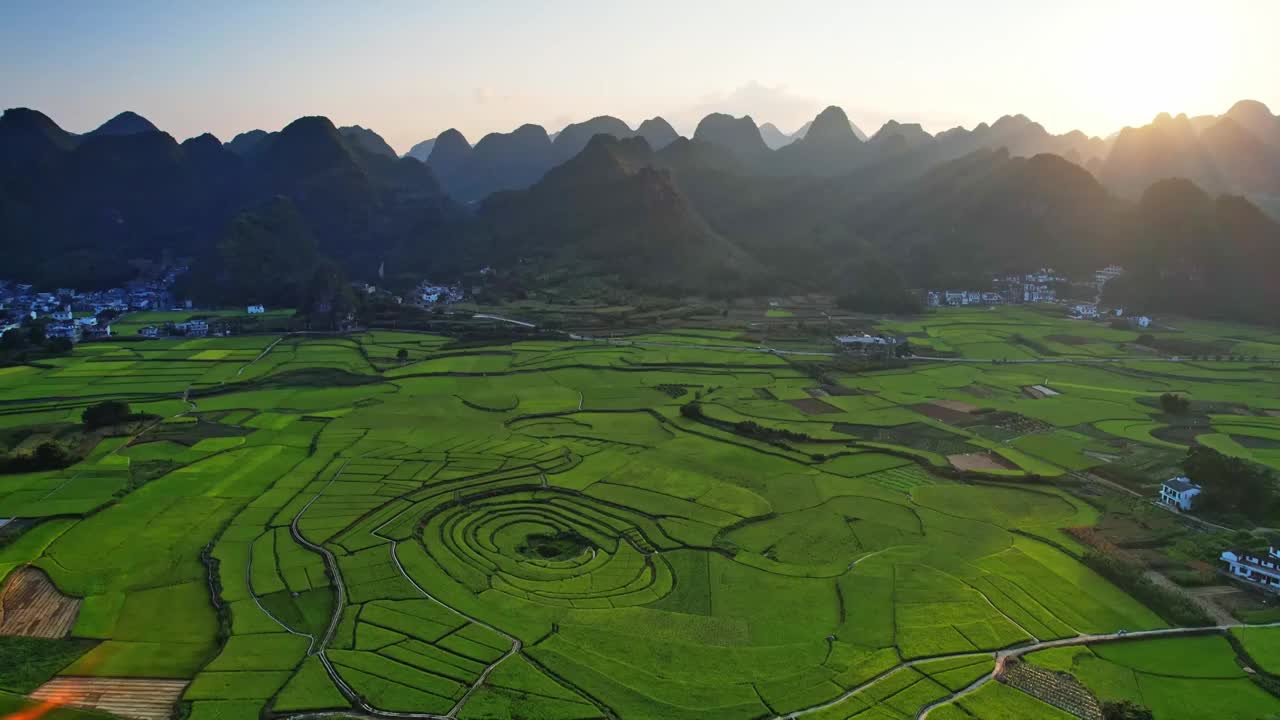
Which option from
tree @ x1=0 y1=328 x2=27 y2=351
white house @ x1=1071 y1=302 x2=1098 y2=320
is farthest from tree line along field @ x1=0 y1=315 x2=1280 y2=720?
white house @ x1=1071 y1=302 x2=1098 y2=320

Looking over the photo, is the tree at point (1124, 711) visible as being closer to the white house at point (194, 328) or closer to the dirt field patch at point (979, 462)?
the dirt field patch at point (979, 462)

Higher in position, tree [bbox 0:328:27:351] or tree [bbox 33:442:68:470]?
tree [bbox 0:328:27:351]

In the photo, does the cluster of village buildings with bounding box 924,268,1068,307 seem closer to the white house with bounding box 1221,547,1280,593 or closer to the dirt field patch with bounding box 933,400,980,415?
the dirt field patch with bounding box 933,400,980,415

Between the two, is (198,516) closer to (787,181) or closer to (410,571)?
(410,571)

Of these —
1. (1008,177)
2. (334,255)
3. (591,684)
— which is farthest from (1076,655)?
(334,255)

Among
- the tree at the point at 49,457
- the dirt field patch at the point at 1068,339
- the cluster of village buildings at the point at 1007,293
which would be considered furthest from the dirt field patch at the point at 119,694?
the cluster of village buildings at the point at 1007,293

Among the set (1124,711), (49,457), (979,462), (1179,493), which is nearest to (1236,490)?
(1179,493)
